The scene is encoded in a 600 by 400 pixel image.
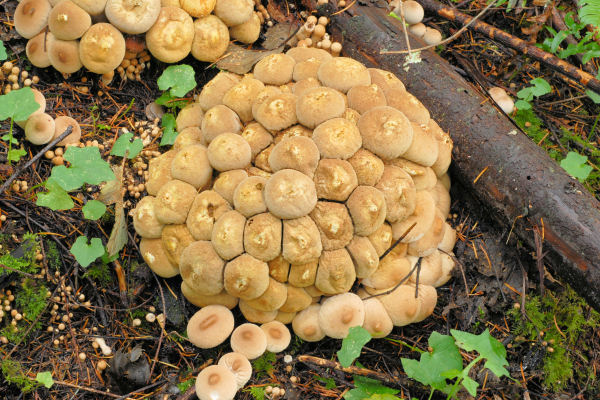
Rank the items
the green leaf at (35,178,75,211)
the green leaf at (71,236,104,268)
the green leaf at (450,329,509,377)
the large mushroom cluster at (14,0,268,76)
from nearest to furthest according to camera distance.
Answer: the green leaf at (450,329,509,377) → the green leaf at (71,236,104,268) → the green leaf at (35,178,75,211) → the large mushroom cluster at (14,0,268,76)

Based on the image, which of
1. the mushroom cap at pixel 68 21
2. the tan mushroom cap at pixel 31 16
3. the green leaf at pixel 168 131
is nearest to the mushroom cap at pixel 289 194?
the green leaf at pixel 168 131

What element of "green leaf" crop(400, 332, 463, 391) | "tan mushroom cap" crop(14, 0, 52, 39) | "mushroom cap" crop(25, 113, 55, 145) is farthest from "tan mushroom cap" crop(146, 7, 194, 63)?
"green leaf" crop(400, 332, 463, 391)

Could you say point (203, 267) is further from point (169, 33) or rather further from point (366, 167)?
point (169, 33)

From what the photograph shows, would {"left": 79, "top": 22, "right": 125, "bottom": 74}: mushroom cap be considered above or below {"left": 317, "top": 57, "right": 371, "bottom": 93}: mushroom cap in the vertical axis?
below

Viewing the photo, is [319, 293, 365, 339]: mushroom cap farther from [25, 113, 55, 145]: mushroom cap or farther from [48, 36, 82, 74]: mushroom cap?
[48, 36, 82, 74]: mushroom cap

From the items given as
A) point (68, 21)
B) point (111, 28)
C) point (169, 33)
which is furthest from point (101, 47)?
point (169, 33)
